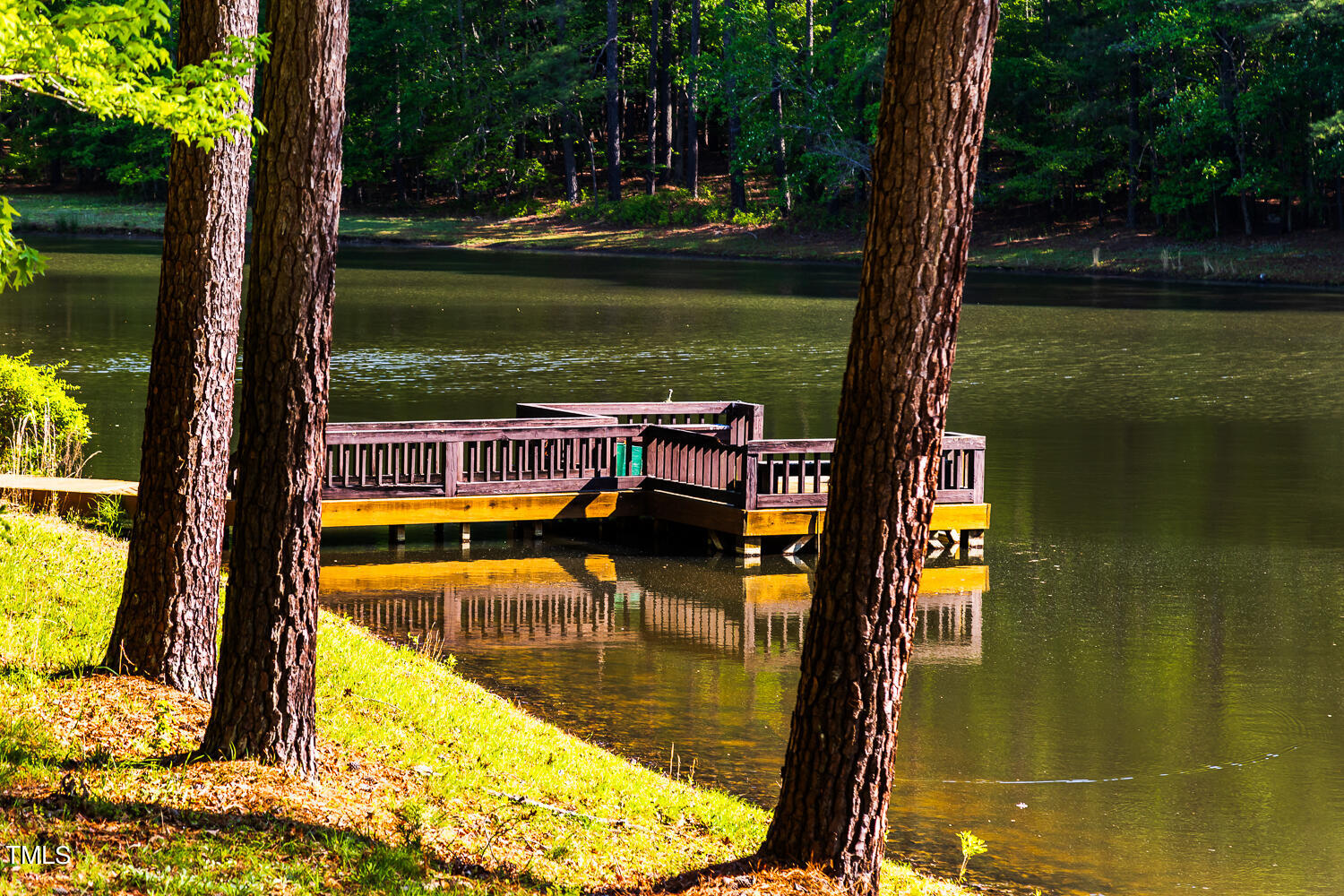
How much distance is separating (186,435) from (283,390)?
4.98ft

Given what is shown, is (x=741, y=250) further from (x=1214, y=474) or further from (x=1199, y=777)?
(x=1199, y=777)

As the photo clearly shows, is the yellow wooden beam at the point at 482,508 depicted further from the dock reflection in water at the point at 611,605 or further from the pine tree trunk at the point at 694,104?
the pine tree trunk at the point at 694,104

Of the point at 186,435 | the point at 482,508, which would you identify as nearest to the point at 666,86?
the point at 482,508

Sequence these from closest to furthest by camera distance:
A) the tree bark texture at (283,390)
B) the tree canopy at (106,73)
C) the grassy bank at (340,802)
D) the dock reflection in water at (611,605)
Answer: the grassy bank at (340,802) → the tree canopy at (106,73) → the tree bark texture at (283,390) → the dock reflection in water at (611,605)

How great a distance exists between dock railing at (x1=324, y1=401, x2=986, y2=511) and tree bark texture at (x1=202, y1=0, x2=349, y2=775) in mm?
8756

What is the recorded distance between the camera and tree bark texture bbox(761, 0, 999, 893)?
555 centimetres

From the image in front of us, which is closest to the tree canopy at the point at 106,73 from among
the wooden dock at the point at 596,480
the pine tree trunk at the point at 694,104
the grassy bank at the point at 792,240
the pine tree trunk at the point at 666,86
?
the wooden dock at the point at 596,480

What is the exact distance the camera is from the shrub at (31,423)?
15.4 meters

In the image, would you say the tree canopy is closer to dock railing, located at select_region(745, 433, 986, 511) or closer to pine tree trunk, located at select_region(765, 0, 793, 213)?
dock railing, located at select_region(745, 433, 986, 511)

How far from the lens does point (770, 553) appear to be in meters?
15.5

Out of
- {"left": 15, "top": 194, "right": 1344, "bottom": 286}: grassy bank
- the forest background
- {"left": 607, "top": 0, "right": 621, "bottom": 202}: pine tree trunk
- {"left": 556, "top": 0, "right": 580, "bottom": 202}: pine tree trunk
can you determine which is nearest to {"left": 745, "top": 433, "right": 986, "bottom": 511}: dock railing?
the forest background

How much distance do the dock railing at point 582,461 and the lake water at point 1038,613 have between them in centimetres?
64

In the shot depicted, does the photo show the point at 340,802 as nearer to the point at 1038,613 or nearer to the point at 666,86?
the point at 1038,613

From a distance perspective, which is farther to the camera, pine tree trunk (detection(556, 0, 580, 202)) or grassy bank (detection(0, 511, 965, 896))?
pine tree trunk (detection(556, 0, 580, 202))
